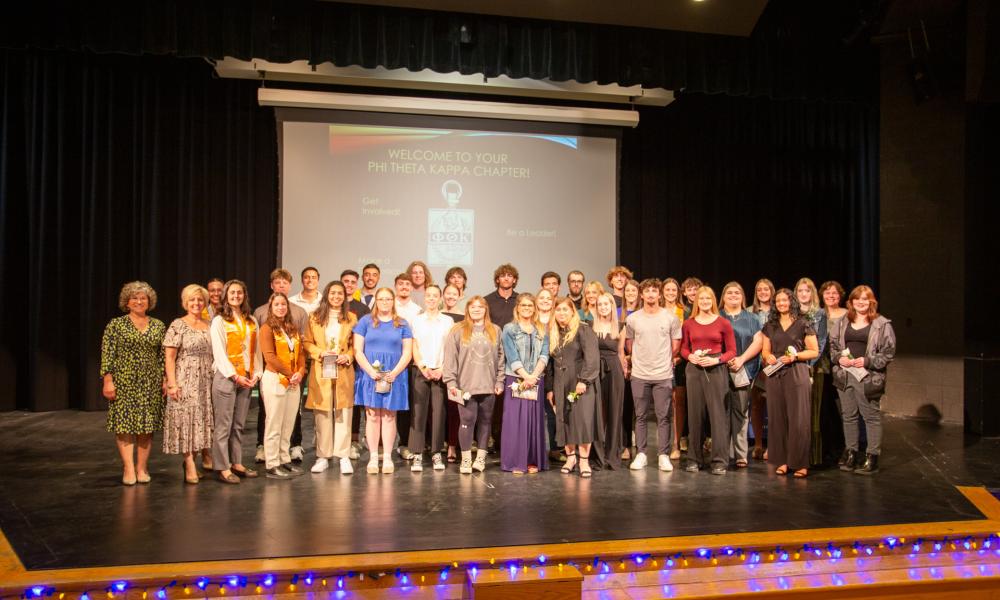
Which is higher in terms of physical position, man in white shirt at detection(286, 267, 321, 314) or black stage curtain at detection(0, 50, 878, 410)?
black stage curtain at detection(0, 50, 878, 410)

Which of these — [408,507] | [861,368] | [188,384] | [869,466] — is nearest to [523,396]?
[408,507]

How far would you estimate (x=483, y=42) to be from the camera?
723 cm

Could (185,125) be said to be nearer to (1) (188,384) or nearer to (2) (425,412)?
(1) (188,384)

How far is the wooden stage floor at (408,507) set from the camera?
369cm

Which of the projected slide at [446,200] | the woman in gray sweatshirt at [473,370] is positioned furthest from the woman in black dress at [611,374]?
the projected slide at [446,200]

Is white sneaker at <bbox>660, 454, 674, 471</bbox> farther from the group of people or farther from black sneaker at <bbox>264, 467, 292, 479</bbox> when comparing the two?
black sneaker at <bbox>264, 467, 292, 479</bbox>

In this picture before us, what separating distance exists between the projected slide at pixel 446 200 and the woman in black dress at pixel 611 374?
2.86 metres

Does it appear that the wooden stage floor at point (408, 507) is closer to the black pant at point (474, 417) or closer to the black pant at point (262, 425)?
the black pant at point (474, 417)

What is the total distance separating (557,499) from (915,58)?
21.3ft

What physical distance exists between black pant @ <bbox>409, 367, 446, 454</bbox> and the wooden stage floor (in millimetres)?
243

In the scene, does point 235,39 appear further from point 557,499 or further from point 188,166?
point 557,499

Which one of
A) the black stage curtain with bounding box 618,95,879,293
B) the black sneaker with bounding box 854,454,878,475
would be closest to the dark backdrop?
the black stage curtain with bounding box 618,95,879,293

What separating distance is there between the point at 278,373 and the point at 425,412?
43.8 inches

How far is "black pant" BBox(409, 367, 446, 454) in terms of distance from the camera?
5.46 metres
